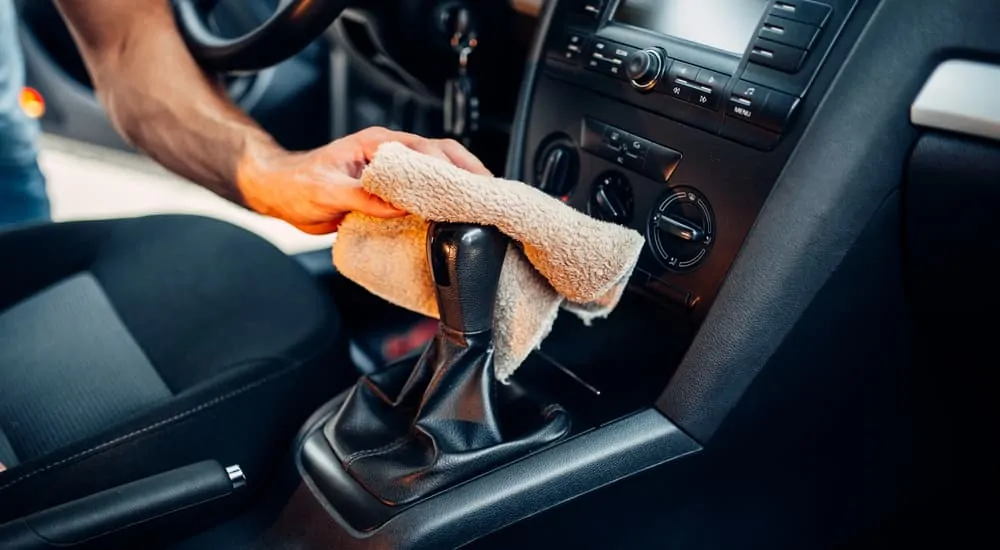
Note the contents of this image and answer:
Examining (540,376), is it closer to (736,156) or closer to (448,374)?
(448,374)

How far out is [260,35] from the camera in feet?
2.87

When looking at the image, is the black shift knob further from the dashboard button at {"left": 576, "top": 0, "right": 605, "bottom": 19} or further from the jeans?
the jeans

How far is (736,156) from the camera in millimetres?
648

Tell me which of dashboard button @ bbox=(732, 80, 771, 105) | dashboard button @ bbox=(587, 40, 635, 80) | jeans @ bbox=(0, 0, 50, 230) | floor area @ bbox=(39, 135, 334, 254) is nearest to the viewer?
dashboard button @ bbox=(732, 80, 771, 105)

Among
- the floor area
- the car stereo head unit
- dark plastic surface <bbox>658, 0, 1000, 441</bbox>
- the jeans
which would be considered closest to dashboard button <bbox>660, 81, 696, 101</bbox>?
the car stereo head unit

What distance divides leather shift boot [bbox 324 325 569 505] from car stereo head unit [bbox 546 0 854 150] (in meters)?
0.24

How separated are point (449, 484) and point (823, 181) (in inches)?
12.5

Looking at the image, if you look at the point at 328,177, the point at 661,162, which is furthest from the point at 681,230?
the point at 328,177

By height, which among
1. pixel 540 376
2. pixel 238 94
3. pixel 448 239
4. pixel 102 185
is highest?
pixel 448 239

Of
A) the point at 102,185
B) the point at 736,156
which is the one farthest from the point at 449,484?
the point at 102,185

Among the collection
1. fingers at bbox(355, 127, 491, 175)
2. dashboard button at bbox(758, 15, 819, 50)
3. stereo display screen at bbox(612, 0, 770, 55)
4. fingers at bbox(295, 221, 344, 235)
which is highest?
dashboard button at bbox(758, 15, 819, 50)

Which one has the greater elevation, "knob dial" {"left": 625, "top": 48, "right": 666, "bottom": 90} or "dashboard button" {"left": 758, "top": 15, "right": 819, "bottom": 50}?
"dashboard button" {"left": 758, "top": 15, "right": 819, "bottom": 50}

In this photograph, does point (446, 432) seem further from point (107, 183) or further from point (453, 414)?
point (107, 183)

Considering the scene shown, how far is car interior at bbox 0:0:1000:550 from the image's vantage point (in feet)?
1.90
